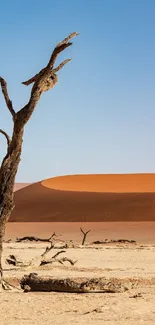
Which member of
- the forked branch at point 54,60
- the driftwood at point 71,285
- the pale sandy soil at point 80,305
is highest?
the forked branch at point 54,60

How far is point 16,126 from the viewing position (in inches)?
478

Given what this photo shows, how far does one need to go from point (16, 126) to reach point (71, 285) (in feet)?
9.48

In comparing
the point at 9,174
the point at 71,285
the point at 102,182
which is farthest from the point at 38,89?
the point at 102,182

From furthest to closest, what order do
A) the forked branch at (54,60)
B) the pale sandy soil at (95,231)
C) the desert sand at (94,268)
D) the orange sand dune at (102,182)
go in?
the orange sand dune at (102,182) → the pale sandy soil at (95,231) → the forked branch at (54,60) → the desert sand at (94,268)

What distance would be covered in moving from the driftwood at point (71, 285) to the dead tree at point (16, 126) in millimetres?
1076

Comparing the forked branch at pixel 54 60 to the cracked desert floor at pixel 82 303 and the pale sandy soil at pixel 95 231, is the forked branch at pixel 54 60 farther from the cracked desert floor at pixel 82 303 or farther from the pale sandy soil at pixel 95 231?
the pale sandy soil at pixel 95 231

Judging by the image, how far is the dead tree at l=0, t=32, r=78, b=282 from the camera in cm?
1202

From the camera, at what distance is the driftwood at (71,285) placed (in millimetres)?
12555

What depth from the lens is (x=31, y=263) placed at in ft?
55.4

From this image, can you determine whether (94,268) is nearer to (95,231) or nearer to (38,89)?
(38,89)

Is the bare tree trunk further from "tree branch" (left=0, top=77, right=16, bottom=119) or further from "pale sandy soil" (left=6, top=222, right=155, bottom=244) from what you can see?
"pale sandy soil" (left=6, top=222, right=155, bottom=244)

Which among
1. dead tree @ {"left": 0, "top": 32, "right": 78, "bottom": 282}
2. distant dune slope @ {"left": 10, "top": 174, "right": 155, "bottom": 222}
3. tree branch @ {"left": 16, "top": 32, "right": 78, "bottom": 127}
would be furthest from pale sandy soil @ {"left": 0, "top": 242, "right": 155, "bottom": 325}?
distant dune slope @ {"left": 10, "top": 174, "right": 155, "bottom": 222}

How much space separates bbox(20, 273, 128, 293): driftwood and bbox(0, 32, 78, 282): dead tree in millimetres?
1076

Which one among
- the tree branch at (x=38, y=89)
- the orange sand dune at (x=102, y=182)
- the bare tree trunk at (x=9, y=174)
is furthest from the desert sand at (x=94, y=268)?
the orange sand dune at (x=102, y=182)
